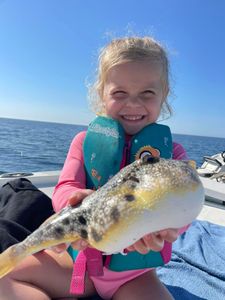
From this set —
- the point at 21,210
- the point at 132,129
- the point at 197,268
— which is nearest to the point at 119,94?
the point at 132,129

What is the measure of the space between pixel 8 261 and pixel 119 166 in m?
1.02

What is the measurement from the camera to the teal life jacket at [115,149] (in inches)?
98.9

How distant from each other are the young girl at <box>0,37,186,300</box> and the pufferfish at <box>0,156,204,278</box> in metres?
0.67

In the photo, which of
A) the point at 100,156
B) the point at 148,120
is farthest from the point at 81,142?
the point at 148,120

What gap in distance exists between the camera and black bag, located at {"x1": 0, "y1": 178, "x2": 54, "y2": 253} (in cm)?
287

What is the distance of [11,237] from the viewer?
2.72 meters

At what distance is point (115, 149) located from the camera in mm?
2543

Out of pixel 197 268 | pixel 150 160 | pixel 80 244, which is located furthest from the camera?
pixel 197 268

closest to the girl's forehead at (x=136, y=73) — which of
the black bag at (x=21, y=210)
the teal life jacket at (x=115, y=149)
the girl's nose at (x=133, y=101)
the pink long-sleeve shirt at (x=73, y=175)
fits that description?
the girl's nose at (x=133, y=101)

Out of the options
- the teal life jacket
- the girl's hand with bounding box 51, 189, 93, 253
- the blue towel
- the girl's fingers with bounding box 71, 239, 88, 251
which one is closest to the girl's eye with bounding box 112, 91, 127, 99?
the teal life jacket

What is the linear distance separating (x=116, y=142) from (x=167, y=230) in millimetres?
1083

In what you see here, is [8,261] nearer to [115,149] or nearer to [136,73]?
[115,149]

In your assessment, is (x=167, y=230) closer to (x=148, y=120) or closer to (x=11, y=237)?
(x=148, y=120)

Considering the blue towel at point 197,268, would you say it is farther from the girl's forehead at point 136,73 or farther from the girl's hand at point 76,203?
the girl's forehead at point 136,73
